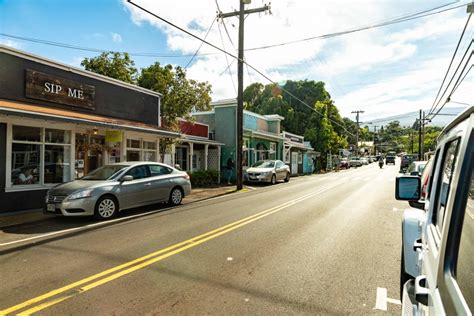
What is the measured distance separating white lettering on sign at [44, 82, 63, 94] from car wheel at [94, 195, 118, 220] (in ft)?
17.9

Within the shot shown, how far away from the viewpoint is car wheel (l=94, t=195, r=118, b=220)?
9125 millimetres

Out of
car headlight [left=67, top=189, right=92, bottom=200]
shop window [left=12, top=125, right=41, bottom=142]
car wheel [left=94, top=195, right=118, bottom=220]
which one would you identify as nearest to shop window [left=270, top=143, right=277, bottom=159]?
shop window [left=12, top=125, right=41, bottom=142]

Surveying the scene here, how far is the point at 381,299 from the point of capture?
4086 mm

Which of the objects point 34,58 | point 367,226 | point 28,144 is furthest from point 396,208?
point 34,58

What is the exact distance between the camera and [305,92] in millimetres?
48938

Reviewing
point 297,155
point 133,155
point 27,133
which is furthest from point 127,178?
point 297,155

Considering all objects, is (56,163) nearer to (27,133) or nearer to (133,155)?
(27,133)

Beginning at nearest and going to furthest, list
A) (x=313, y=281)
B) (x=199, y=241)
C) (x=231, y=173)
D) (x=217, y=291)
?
(x=217, y=291) < (x=313, y=281) < (x=199, y=241) < (x=231, y=173)

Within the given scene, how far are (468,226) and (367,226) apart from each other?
7176 millimetres

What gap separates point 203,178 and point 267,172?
412 centimetres

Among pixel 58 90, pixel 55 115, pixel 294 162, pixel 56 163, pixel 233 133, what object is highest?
pixel 58 90

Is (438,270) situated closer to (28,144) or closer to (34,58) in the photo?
(28,144)

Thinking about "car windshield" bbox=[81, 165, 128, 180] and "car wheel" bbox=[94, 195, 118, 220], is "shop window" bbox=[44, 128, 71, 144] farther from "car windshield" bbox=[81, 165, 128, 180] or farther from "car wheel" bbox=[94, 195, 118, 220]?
"car wheel" bbox=[94, 195, 118, 220]

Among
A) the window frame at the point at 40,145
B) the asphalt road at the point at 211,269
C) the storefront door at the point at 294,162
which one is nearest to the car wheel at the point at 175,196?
the asphalt road at the point at 211,269
